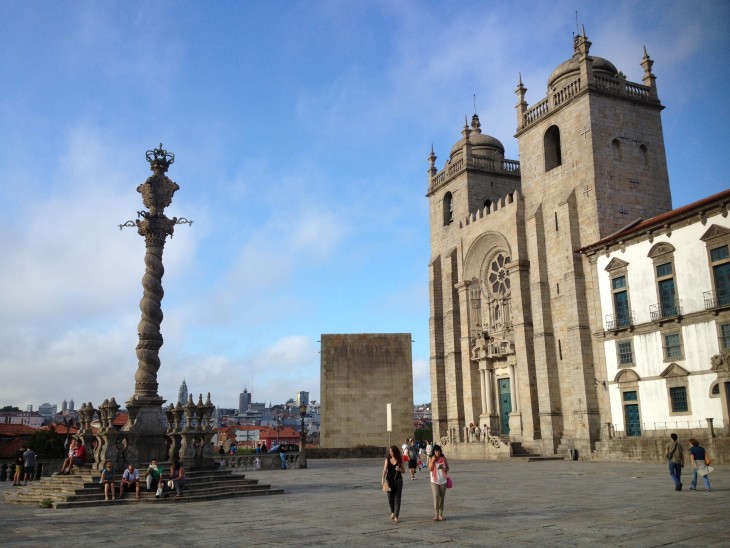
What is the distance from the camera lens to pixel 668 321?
2680cm

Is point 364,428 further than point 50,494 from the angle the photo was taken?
Yes

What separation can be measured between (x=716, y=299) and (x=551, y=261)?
10589 mm

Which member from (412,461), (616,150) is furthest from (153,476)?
(616,150)

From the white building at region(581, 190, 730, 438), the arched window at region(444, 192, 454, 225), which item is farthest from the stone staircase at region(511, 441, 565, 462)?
the arched window at region(444, 192, 454, 225)

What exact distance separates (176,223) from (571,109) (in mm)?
23253

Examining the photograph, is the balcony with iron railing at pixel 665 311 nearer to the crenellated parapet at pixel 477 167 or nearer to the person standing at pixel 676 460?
the person standing at pixel 676 460

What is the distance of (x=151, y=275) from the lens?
20.9 m

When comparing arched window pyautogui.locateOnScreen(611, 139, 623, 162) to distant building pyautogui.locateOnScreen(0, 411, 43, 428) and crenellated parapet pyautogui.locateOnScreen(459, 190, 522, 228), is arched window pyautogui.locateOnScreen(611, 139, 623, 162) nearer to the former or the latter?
crenellated parapet pyautogui.locateOnScreen(459, 190, 522, 228)

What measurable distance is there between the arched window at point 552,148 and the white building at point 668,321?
7.25 meters

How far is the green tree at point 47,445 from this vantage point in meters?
48.5

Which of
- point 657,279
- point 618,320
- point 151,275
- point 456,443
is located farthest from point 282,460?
point 657,279

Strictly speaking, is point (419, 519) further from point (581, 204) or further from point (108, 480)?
point (581, 204)

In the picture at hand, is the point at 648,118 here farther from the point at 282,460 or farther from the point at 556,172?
the point at 282,460

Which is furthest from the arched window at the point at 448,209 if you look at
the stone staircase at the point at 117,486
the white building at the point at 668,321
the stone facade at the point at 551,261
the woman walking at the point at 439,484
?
the woman walking at the point at 439,484
